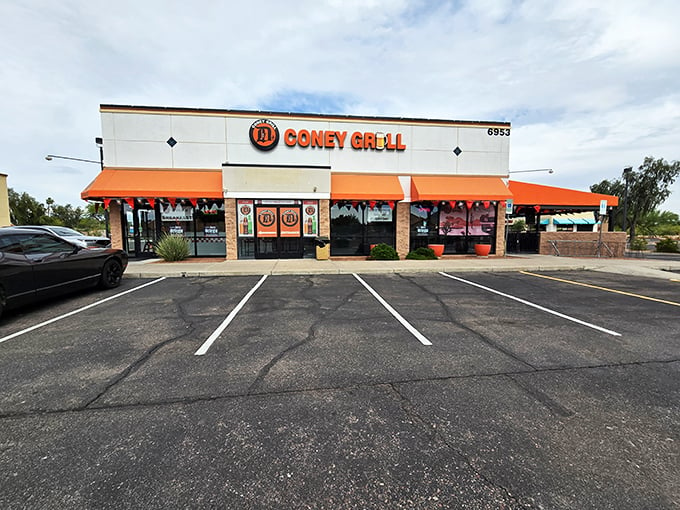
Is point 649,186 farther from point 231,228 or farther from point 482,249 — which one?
point 231,228

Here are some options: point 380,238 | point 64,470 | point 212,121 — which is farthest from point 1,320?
point 380,238

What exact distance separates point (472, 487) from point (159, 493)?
1959 millimetres

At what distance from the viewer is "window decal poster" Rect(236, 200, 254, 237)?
14375 mm

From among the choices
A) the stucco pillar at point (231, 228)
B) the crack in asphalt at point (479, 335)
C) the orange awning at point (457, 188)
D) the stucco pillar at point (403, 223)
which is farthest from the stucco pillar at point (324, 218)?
the crack in asphalt at point (479, 335)

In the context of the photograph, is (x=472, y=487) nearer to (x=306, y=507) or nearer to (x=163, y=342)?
(x=306, y=507)

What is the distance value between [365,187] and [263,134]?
18.0ft

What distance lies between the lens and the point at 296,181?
1425 cm

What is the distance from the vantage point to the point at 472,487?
2.00m

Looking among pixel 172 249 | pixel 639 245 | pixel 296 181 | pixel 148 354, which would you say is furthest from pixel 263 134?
pixel 639 245

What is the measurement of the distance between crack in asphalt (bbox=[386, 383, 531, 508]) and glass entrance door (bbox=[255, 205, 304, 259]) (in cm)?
1188

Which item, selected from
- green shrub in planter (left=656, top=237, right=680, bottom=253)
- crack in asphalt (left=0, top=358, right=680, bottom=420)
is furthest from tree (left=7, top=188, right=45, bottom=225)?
green shrub in planter (left=656, top=237, right=680, bottom=253)

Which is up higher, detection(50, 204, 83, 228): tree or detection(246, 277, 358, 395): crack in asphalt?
detection(50, 204, 83, 228): tree

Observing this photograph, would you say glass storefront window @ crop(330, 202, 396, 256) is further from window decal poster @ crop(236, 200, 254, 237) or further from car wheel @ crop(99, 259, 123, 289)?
car wheel @ crop(99, 259, 123, 289)

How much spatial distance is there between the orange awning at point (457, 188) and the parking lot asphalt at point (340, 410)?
9645 mm
